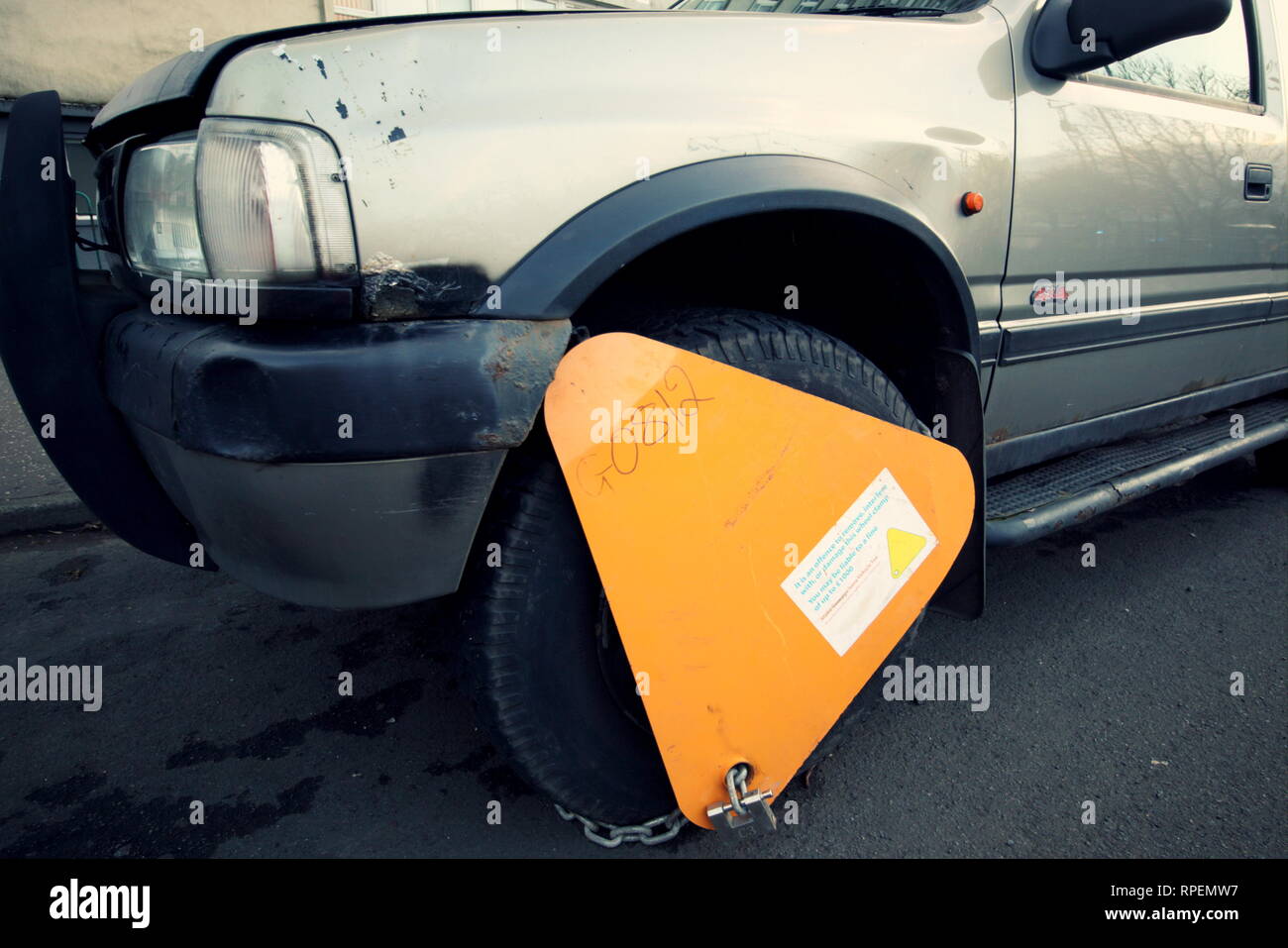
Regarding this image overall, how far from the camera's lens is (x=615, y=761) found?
1.46 meters

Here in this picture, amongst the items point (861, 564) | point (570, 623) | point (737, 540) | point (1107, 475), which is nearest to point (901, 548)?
point (861, 564)

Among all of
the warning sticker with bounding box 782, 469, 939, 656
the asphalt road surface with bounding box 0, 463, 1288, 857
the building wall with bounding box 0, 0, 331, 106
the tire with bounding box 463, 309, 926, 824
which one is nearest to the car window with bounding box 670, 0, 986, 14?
the tire with bounding box 463, 309, 926, 824

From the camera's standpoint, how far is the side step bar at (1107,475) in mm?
1923

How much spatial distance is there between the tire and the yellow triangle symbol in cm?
23

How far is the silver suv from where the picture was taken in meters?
1.13

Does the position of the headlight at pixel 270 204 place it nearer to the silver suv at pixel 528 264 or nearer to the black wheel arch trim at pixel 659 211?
the silver suv at pixel 528 264

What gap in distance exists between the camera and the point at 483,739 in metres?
1.92

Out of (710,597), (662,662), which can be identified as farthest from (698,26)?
(662,662)

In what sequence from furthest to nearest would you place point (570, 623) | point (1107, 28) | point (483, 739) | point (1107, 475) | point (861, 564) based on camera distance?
point (1107, 475) → point (483, 739) → point (1107, 28) → point (861, 564) → point (570, 623)

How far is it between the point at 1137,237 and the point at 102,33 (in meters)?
9.56

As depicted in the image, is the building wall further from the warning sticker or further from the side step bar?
the warning sticker

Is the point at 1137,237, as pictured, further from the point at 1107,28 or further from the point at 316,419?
the point at 316,419
